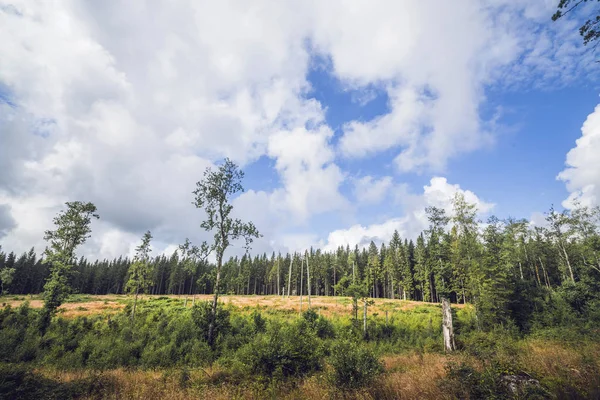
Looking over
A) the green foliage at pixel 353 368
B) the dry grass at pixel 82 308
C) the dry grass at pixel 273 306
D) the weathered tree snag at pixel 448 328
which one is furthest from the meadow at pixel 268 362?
the dry grass at pixel 273 306

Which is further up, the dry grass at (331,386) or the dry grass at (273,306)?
the dry grass at (331,386)

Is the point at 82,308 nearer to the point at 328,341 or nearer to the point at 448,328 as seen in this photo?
the point at 328,341

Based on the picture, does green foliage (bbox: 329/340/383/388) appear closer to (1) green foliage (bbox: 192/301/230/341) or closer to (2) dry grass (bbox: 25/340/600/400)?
(2) dry grass (bbox: 25/340/600/400)

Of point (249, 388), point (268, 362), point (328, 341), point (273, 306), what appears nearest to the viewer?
point (249, 388)

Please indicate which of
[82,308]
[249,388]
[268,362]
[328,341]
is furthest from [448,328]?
[82,308]

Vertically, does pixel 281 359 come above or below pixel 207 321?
below

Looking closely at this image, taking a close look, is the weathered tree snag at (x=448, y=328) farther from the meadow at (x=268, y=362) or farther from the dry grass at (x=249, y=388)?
the dry grass at (x=249, y=388)

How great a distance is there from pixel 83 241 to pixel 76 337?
12.9 meters

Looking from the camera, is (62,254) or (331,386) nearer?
(331,386)

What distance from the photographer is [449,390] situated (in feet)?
26.0

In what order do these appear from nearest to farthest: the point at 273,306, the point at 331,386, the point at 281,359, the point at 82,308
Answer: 1. the point at 331,386
2. the point at 281,359
3. the point at 82,308
4. the point at 273,306

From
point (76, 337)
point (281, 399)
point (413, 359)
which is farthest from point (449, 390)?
point (76, 337)

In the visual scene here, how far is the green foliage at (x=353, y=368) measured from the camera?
10.0m

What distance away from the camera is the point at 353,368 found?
10.5 m
